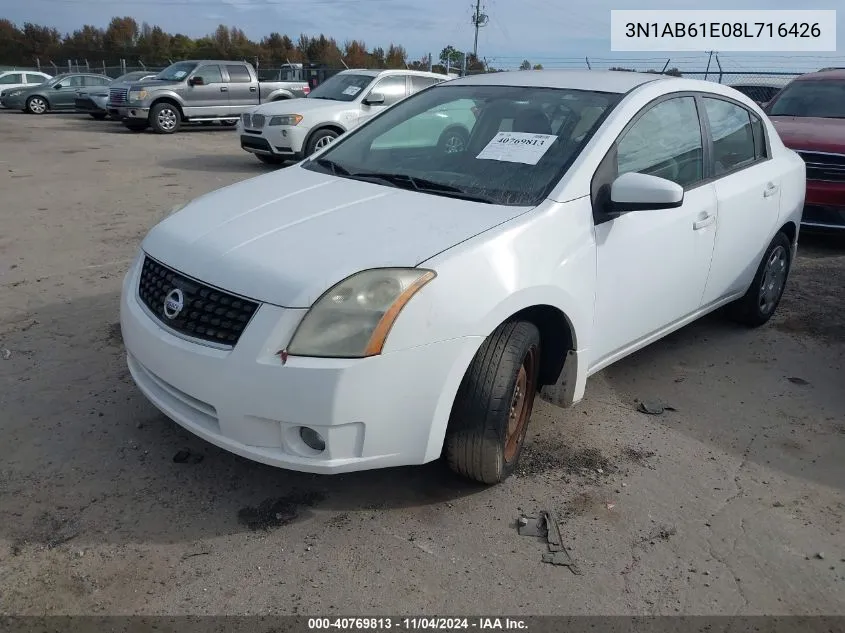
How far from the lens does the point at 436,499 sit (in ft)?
9.79

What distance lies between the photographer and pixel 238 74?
18359 mm

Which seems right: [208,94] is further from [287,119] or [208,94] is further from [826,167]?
[826,167]

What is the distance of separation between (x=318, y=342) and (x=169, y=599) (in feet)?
3.19

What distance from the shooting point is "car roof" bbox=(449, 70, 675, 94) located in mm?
3717

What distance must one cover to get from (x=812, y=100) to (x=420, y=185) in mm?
7079

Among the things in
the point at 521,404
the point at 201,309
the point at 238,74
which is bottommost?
the point at 521,404

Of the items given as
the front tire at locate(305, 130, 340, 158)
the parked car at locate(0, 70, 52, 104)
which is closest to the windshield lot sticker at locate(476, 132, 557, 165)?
the front tire at locate(305, 130, 340, 158)

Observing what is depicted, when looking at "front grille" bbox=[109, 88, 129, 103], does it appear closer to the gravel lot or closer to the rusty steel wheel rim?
the gravel lot

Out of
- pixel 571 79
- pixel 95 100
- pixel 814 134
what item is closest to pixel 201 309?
pixel 571 79

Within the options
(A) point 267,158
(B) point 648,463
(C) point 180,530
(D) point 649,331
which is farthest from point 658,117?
(A) point 267,158

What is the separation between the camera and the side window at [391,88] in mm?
12023

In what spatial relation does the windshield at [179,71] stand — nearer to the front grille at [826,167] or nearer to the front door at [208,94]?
the front door at [208,94]

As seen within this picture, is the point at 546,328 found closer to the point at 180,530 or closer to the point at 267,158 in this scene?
the point at 180,530

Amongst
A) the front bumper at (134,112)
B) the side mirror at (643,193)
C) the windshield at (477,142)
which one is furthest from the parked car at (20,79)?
the side mirror at (643,193)
